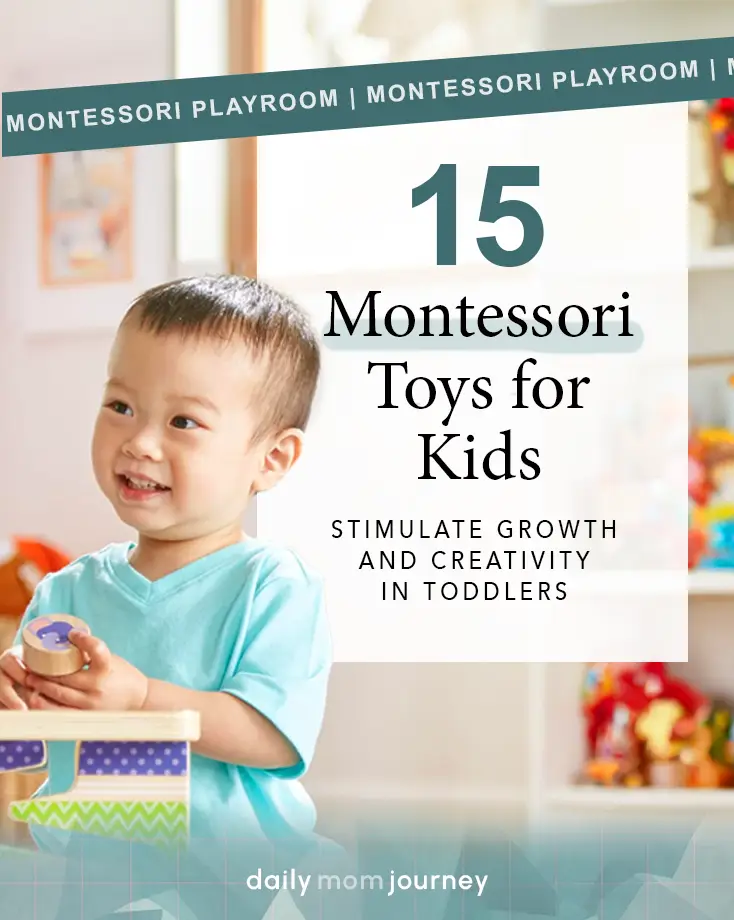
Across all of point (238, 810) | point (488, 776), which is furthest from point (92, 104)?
point (488, 776)

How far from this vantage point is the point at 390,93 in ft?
4.11

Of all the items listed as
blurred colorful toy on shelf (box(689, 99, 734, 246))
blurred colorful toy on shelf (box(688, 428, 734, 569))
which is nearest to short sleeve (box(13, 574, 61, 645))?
blurred colorful toy on shelf (box(688, 428, 734, 569))

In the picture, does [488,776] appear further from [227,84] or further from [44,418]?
[227,84]

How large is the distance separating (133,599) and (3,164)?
0.87 metres

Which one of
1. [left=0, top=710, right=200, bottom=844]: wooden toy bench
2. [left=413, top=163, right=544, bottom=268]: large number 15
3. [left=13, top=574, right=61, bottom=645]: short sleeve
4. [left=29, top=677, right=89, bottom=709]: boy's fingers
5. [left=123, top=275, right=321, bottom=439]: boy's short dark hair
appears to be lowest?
[left=0, top=710, right=200, bottom=844]: wooden toy bench

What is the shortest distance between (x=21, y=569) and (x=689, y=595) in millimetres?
873

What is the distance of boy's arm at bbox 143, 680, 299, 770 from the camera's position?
1.03 meters

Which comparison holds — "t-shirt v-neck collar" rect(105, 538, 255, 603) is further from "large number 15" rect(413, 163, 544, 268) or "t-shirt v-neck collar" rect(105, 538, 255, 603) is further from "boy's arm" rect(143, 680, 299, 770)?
"large number 15" rect(413, 163, 544, 268)

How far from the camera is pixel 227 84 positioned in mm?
1264

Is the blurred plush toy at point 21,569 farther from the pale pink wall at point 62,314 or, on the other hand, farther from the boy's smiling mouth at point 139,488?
the boy's smiling mouth at point 139,488

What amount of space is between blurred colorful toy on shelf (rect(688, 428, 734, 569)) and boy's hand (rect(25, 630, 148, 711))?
88 centimetres

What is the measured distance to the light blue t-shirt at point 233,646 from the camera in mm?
→ 1074

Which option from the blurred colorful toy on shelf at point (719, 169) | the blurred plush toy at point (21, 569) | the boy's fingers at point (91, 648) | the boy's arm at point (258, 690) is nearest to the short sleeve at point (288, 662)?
the boy's arm at point (258, 690)

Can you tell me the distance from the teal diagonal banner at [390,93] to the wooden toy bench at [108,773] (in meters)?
0.57
